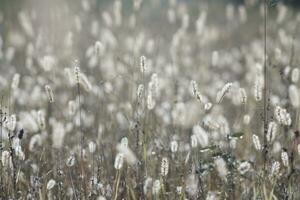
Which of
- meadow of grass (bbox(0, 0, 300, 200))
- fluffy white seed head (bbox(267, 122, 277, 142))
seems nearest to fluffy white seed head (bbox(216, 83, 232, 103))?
meadow of grass (bbox(0, 0, 300, 200))

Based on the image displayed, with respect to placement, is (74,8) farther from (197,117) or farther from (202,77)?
(197,117)

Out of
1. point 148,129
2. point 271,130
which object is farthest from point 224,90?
point 148,129

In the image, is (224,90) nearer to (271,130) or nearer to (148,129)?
(271,130)

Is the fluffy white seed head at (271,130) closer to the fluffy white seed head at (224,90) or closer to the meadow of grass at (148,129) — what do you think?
the meadow of grass at (148,129)

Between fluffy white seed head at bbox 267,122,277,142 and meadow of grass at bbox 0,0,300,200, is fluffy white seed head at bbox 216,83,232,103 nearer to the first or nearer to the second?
meadow of grass at bbox 0,0,300,200

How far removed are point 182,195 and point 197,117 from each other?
183 centimetres

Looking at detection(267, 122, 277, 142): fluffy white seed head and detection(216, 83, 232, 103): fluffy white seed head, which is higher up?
detection(216, 83, 232, 103): fluffy white seed head

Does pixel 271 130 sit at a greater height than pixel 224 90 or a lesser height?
lesser

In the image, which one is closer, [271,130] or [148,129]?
[271,130]

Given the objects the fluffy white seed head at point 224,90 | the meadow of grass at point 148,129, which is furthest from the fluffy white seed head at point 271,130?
the fluffy white seed head at point 224,90

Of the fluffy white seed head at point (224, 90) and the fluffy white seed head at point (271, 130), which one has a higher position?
the fluffy white seed head at point (224, 90)

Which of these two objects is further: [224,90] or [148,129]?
[148,129]

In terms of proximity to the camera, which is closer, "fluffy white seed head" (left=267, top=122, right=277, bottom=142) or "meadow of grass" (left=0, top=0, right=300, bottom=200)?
"fluffy white seed head" (left=267, top=122, right=277, bottom=142)

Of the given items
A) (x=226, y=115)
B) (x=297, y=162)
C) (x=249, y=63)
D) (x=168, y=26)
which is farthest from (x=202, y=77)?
(x=168, y=26)
